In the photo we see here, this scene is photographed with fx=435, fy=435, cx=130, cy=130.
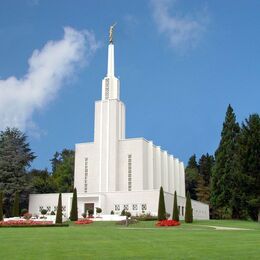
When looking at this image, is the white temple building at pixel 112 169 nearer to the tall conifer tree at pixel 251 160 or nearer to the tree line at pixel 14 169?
the tree line at pixel 14 169

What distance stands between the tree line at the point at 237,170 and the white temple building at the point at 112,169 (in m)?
5.22

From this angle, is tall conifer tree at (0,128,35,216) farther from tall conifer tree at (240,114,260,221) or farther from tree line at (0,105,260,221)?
tall conifer tree at (240,114,260,221)

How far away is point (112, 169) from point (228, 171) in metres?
14.5

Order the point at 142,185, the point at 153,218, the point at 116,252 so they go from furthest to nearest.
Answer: the point at 142,185
the point at 153,218
the point at 116,252

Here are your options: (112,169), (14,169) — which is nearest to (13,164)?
(14,169)

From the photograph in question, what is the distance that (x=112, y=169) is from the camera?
5531 cm

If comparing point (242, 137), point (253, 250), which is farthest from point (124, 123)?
point (253, 250)

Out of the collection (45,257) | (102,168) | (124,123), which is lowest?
(45,257)

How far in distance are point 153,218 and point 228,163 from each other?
15.8 metres

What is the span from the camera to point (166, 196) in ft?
162

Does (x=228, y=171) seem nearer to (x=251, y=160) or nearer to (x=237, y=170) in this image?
(x=237, y=170)

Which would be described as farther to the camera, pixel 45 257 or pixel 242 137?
pixel 242 137

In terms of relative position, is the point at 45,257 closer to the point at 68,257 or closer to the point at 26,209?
the point at 68,257

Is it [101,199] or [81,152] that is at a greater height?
[81,152]
